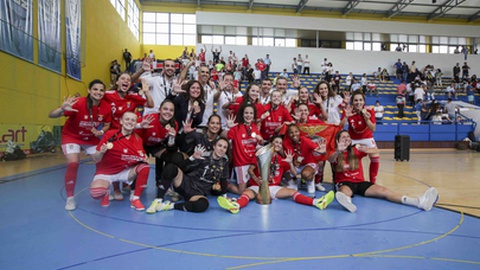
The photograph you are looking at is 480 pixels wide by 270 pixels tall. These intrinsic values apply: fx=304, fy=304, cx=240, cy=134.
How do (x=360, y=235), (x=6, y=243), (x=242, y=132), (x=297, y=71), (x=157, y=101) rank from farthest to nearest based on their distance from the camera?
(x=297, y=71)
(x=157, y=101)
(x=242, y=132)
(x=360, y=235)
(x=6, y=243)

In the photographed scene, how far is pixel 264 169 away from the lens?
413cm

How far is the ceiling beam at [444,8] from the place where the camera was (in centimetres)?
2416

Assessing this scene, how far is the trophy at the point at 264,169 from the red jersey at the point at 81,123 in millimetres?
2266

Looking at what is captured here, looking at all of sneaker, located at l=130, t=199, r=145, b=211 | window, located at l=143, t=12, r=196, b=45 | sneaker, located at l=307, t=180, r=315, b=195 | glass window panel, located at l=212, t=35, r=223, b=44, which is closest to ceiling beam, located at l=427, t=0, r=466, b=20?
glass window panel, located at l=212, t=35, r=223, b=44

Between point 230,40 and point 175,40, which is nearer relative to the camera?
point 230,40

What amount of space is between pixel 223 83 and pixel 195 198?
2388 millimetres

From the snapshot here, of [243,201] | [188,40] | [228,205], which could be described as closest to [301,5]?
[188,40]

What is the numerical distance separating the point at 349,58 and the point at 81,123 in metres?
24.2

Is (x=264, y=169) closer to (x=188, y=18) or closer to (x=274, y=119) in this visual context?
(x=274, y=119)

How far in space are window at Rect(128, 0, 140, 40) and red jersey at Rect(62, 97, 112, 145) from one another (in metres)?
20.5

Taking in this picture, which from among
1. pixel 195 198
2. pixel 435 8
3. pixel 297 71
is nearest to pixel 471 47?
pixel 435 8

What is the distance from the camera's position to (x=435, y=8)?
25.3 meters

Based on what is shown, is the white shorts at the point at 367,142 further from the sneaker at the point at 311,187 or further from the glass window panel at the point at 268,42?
the glass window panel at the point at 268,42

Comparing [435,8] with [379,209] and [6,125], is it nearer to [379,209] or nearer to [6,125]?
[379,209]
